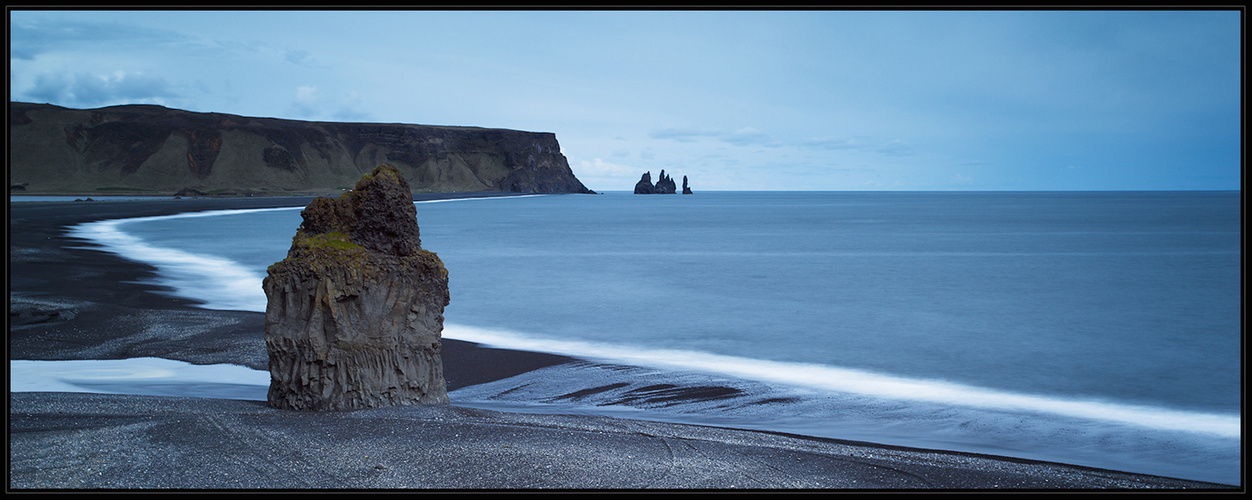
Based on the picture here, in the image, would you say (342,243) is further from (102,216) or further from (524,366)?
(102,216)

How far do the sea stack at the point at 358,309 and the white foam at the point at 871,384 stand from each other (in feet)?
14.3

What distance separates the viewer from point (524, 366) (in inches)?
375

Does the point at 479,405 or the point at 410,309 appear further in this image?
the point at 479,405

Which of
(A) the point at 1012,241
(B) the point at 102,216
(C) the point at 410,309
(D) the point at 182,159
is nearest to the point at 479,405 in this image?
(C) the point at 410,309

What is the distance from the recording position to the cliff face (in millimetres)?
122875

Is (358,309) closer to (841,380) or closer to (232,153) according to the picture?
(841,380)

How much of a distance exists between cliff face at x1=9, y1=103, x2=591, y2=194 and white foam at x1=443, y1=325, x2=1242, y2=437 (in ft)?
368

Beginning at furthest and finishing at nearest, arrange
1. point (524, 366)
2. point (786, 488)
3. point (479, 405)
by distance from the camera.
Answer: point (524, 366) < point (479, 405) < point (786, 488)

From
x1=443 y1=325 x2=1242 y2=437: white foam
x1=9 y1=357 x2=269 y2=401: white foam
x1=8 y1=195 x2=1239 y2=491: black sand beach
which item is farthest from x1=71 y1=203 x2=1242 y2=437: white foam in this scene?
x1=9 y1=357 x2=269 y2=401: white foam

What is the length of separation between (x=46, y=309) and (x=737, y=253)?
2464cm

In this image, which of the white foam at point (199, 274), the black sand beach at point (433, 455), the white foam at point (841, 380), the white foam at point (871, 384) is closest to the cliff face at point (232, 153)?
the white foam at point (199, 274)

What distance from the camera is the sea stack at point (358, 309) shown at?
225 inches

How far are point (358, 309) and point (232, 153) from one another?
5712 inches

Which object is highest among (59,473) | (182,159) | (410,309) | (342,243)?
(182,159)
